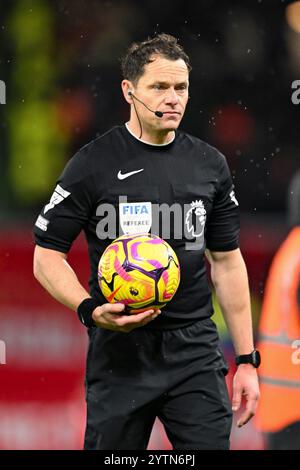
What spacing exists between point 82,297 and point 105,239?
0.25 m

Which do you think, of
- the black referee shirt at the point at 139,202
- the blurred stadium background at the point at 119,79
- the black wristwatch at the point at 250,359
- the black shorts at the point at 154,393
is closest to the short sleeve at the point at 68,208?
the black referee shirt at the point at 139,202

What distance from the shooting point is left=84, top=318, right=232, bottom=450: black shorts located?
13.6ft

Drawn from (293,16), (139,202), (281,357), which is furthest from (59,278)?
(293,16)

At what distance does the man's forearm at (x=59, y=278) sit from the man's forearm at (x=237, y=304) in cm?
62

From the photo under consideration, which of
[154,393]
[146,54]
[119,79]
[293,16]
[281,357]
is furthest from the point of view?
[293,16]

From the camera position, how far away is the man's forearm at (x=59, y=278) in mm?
4141

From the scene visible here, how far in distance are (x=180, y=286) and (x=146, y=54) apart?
920 mm

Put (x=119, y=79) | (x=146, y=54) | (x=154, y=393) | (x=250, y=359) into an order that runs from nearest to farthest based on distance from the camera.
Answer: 1. (x=154, y=393)
2. (x=146, y=54)
3. (x=250, y=359)
4. (x=119, y=79)

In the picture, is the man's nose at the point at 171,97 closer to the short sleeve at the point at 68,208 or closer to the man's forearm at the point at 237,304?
the short sleeve at the point at 68,208

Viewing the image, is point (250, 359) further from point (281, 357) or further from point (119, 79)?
point (119, 79)

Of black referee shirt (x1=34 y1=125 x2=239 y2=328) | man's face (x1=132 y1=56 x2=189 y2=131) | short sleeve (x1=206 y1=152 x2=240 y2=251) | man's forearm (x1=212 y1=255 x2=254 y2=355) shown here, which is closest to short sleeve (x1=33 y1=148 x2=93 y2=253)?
black referee shirt (x1=34 y1=125 x2=239 y2=328)

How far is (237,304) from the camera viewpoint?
4426 mm
